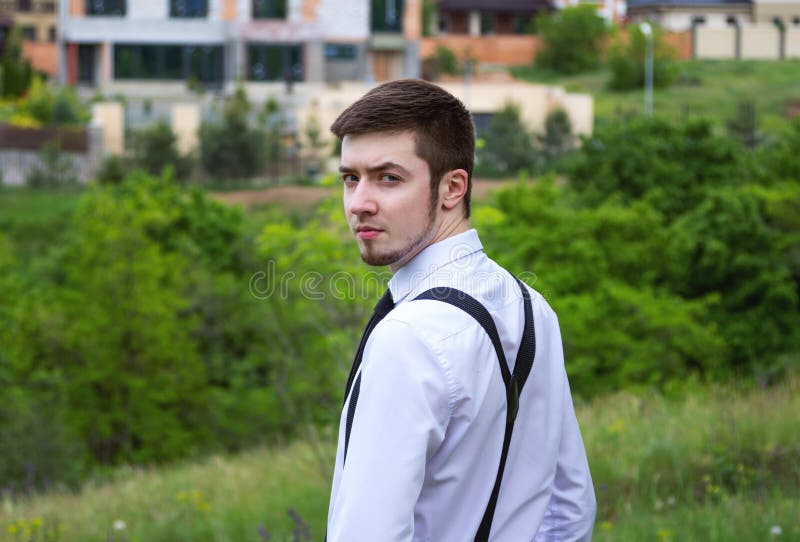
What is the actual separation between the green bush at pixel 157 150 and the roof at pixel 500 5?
137 feet

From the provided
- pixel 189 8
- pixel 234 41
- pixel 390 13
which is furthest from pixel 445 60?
pixel 189 8

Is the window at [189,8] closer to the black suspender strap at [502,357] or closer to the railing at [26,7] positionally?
the railing at [26,7]

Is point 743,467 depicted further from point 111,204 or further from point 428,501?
point 111,204

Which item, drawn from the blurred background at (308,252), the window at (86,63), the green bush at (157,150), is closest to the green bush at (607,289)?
the blurred background at (308,252)

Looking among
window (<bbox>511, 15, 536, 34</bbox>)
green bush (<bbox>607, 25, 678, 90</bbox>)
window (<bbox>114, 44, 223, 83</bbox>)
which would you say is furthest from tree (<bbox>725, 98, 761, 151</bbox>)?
window (<bbox>511, 15, 536, 34</bbox>)

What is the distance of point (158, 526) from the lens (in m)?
7.28

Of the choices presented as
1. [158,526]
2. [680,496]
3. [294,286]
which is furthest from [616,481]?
[294,286]

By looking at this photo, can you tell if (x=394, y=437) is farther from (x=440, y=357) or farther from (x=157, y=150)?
(x=157, y=150)

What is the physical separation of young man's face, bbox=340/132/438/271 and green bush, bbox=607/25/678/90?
64887 mm

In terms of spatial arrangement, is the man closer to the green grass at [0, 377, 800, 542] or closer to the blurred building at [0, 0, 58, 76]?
the green grass at [0, 377, 800, 542]

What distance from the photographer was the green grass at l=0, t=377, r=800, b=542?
584 cm

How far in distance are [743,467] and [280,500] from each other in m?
2.92

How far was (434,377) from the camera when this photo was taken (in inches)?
92.7

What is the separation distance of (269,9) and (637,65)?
20.8m
